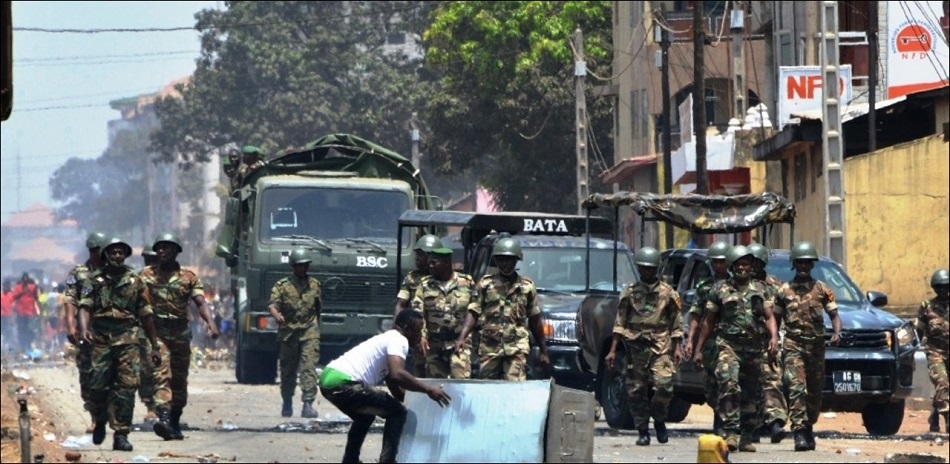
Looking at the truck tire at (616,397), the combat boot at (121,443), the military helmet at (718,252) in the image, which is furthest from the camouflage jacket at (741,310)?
the combat boot at (121,443)

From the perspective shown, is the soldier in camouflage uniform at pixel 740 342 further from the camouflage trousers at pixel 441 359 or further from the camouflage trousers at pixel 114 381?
the camouflage trousers at pixel 114 381

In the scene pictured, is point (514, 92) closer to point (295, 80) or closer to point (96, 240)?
point (295, 80)

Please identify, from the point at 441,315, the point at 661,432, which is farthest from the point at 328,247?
the point at 661,432

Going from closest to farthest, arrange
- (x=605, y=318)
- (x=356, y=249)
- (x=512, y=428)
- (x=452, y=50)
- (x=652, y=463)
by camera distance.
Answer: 1. (x=512, y=428)
2. (x=652, y=463)
3. (x=605, y=318)
4. (x=356, y=249)
5. (x=452, y=50)

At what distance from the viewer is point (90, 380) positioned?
14.3 meters

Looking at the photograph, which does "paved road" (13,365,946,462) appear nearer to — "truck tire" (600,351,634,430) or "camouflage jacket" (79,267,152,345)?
"truck tire" (600,351,634,430)

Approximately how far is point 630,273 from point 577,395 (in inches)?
313

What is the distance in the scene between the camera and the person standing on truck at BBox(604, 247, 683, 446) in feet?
48.6

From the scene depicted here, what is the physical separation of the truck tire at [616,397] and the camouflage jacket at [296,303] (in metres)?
3.32

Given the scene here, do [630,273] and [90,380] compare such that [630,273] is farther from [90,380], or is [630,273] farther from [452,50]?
[452,50]

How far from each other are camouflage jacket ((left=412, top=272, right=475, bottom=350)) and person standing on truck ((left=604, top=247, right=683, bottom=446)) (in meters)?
1.25

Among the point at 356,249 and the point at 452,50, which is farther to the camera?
the point at 452,50

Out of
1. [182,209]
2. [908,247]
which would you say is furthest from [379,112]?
[182,209]

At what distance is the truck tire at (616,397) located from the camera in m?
16.6
